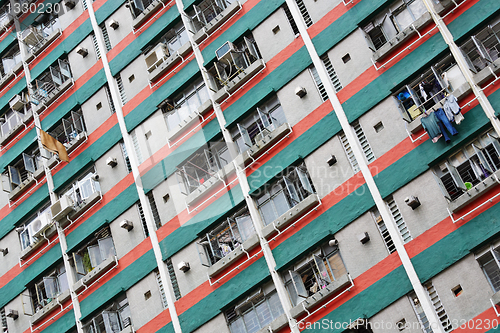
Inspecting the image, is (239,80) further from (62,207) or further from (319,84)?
(62,207)

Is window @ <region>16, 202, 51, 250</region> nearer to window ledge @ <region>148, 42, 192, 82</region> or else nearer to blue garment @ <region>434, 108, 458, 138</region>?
window ledge @ <region>148, 42, 192, 82</region>

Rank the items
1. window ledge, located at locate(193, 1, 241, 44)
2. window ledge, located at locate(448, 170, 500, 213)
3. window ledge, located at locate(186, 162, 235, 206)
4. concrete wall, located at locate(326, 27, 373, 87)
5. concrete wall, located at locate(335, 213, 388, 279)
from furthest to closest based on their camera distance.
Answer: window ledge, located at locate(193, 1, 241, 44)
window ledge, located at locate(186, 162, 235, 206)
concrete wall, located at locate(326, 27, 373, 87)
concrete wall, located at locate(335, 213, 388, 279)
window ledge, located at locate(448, 170, 500, 213)

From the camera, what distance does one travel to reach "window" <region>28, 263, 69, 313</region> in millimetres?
30375

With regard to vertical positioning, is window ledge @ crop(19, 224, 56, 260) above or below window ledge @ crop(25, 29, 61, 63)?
below

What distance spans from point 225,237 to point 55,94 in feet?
45.8

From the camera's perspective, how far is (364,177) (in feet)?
78.3

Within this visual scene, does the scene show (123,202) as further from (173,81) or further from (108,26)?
(108,26)

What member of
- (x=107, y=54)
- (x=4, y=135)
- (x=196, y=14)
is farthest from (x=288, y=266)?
(x=4, y=135)

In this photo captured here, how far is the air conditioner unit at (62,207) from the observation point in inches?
1208

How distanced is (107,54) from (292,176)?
44.3 ft

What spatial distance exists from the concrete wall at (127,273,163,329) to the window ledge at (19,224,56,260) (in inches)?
238

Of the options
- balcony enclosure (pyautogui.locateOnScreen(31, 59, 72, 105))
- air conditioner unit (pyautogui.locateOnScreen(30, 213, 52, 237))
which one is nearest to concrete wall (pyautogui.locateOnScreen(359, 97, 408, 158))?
air conditioner unit (pyautogui.locateOnScreen(30, 213, 52, 237))

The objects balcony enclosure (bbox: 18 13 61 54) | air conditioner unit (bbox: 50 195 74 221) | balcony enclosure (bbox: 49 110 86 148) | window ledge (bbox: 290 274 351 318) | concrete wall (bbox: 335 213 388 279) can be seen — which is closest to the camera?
concrete wall (bbox: 335 213 388 279)

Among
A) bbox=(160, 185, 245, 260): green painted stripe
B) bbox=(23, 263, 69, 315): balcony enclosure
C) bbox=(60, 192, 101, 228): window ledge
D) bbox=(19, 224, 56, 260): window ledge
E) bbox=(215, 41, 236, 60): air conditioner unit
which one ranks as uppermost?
bbox=(215, 41, 236, 60): air conditioner unit
